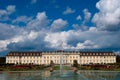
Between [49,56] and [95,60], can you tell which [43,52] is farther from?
[95,60]

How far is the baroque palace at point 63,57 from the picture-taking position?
115438mm

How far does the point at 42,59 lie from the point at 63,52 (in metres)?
10.4

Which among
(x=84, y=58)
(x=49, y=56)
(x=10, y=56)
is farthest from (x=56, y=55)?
(x=10, y=56)

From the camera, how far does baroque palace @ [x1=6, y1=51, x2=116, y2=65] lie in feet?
379

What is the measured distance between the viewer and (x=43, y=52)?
119812mm

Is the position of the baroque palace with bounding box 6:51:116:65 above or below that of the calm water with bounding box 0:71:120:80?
above

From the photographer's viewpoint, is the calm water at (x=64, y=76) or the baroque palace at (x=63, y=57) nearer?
the calm water at (x=64, y=76)

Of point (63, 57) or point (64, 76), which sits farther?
point (63, 57)

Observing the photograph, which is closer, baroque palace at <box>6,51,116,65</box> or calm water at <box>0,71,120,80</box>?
calm water at <box>0,71,120,80</box>

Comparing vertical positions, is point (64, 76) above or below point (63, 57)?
below

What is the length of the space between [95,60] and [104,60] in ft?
13.1

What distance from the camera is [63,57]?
395 ft

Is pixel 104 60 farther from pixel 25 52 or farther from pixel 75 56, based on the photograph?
pixel 25 52

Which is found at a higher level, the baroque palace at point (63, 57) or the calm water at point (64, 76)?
the baroque palace at point (63, 57)
